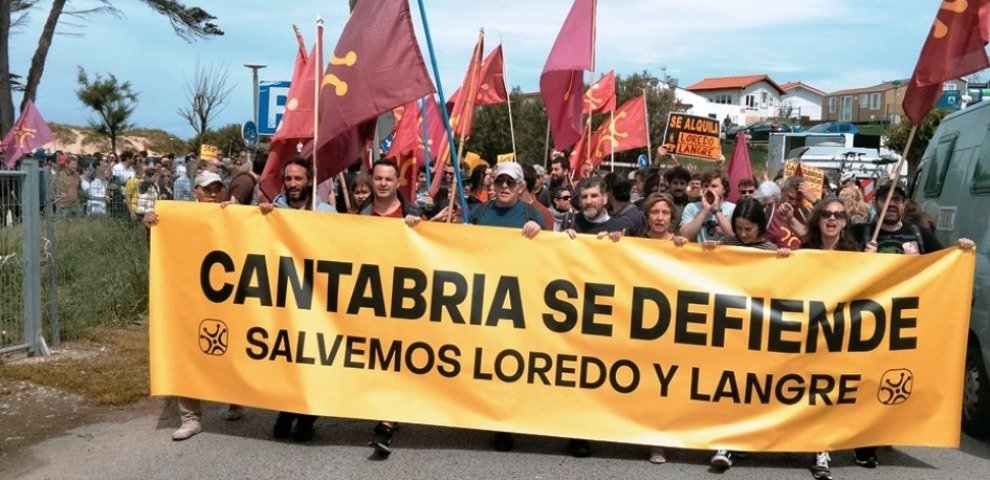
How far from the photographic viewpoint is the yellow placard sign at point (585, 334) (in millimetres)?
5664

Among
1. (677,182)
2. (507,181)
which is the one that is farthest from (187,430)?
(677,182)

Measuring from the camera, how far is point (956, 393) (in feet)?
18.5

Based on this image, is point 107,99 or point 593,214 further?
point 107,99

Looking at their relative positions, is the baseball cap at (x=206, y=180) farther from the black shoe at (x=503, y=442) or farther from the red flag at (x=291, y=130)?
the black shoe at (x=503, y=442)

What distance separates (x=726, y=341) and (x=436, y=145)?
7248mm

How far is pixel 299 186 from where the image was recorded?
643 cm

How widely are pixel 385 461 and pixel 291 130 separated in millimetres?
2740

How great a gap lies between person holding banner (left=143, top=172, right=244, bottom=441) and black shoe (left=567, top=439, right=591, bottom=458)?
223 centimetres

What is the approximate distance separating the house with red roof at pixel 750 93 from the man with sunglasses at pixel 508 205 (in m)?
102

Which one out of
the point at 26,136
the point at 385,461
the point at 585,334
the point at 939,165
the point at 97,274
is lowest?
the point at 385,461

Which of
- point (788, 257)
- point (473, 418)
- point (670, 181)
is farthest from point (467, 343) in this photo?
point (670, 181)

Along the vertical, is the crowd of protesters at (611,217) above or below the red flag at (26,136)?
below

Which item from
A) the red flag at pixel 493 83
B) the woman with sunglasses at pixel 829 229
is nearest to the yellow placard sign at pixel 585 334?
the woman with sunglasses at pixel 829 229

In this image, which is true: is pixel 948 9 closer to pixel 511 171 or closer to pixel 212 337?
pixel 511 171
